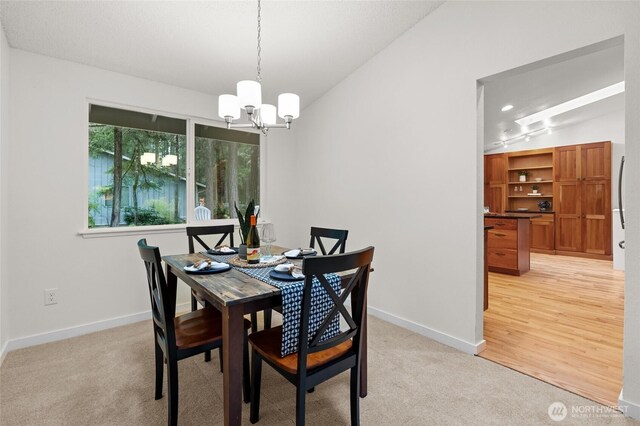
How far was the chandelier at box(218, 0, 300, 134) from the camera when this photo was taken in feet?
5.94

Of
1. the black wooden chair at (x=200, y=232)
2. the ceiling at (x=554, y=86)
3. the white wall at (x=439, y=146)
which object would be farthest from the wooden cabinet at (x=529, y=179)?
the black wooden chair at (x=200, y=232)

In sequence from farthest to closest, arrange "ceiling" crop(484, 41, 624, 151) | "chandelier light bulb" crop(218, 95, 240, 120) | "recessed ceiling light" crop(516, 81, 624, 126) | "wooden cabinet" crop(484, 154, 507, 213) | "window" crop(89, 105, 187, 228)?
1. "wooden cabinet" crop(484, 154, 507, 213)
2. "recessed ceiling light" crop(516, 81, 624, 126)
3. "ceiling" crop(484, 41, 624, 151)
4. "window" crop(89, 105, 187, 228)
5. "chandelier light bulb" crop(218, 95, 240, 120)

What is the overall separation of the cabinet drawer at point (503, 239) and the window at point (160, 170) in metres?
3.89

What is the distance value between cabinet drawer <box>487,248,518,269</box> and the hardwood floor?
195mm

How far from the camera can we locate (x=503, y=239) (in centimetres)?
484

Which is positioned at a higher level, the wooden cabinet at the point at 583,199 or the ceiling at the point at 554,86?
the ceiling at the point at 554,86

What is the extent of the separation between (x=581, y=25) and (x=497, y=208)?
6629 mm

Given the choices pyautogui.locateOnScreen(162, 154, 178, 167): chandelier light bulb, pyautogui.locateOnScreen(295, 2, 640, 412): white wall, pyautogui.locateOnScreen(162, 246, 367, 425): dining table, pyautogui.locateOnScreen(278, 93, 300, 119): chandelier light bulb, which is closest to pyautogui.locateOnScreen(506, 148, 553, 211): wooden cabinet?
pyautogui.locateOnScreen(295, 2, 640, 412): white wall

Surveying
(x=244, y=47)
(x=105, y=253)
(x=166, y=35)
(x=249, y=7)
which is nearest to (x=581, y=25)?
(x=249, y=7)

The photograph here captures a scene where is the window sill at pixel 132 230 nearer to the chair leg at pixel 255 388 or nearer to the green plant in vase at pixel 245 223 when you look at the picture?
the green plant in vase at pixel 245 223

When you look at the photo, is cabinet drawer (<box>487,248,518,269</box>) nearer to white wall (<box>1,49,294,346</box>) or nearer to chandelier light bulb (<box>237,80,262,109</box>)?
chandelier light bulb (<box>237,80,262,109</box>)

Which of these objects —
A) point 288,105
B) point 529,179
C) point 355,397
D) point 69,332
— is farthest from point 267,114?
point 529,179

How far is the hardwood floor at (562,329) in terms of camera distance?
82.0 inches

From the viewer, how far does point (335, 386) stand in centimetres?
197
